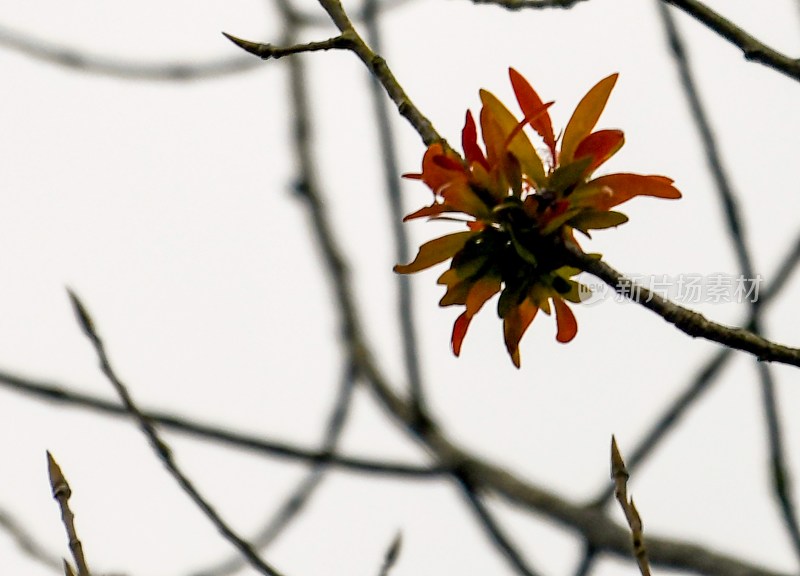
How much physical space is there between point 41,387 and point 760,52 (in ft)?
6.50

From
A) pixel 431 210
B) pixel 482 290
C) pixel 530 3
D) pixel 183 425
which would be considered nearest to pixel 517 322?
pixel 482 290

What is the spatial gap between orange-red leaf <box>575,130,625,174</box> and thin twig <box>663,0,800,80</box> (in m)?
0.32

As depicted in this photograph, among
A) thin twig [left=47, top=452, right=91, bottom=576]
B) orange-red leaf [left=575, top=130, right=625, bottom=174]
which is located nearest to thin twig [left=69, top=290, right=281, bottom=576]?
thin twig [left=47, top=452, right=91, bottom=576]

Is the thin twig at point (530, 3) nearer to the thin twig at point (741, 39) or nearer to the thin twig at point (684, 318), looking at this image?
A: the thin twig at point (741, 39)

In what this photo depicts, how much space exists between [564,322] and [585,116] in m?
0.31

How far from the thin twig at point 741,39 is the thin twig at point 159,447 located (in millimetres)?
1212

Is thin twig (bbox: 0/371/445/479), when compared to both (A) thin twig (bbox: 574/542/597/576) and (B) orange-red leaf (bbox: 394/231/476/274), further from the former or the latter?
(B) orange-red leaf (bbox: 394/231/476/274)

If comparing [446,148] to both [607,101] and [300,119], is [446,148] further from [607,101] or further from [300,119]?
[300,119]

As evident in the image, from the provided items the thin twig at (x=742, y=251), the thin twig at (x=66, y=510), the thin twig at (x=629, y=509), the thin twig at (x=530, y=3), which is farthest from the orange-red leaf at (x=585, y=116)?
the thin twig at (x=742, y=251)

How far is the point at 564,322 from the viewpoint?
173 cm

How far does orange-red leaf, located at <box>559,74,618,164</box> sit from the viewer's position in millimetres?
1667

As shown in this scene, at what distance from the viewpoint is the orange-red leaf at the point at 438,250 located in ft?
5.29

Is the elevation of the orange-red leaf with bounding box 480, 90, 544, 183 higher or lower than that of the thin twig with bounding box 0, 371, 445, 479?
lower

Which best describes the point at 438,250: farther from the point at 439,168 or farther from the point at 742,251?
the point at 742,251
